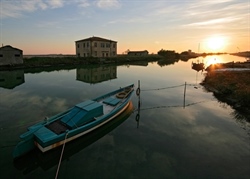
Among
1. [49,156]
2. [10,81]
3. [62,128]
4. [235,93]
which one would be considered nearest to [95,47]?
[10,81]

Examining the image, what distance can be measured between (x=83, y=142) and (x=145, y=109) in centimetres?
800

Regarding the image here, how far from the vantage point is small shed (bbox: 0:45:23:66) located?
4193 centimetres

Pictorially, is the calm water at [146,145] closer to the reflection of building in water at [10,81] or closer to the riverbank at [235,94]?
the riverbank at [235,94]

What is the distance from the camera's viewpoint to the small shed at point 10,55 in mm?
41928

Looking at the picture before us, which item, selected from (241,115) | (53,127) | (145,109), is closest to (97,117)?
Answer: (53,127)

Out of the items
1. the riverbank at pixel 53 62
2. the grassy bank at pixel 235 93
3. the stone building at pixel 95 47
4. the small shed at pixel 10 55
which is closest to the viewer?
the grassy bank at pixel 235 93

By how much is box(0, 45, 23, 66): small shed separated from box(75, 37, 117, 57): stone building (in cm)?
2701

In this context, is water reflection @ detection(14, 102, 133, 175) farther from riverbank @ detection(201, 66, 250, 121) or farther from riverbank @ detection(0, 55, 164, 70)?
riverbank @ detection(0, 55, 164, 70)

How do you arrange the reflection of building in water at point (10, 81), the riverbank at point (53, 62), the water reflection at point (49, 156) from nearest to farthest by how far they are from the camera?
the water reflection at point (49, 156)
the reflection of building in water at point (10, 81)
the riverbank at point (53, 62)

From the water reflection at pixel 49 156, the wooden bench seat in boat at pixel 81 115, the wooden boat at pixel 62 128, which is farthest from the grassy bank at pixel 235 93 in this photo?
the water reflection at pixel 49 156

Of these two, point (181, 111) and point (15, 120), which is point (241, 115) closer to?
point (181, 111)

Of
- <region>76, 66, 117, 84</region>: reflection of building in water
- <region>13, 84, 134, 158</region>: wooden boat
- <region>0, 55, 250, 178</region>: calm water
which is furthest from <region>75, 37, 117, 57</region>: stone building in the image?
<region>13, 84, 134, 158</region>: wooden boat

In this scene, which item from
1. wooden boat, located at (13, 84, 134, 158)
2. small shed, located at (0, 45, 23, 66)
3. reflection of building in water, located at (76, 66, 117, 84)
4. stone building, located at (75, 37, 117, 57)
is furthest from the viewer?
stone building, located at (75, 37, 117, 57)

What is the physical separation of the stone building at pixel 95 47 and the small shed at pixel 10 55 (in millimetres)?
27007
